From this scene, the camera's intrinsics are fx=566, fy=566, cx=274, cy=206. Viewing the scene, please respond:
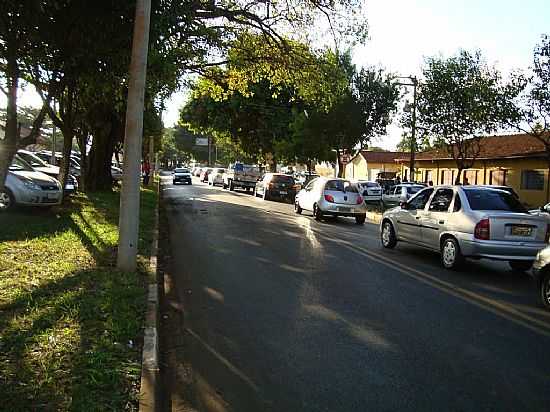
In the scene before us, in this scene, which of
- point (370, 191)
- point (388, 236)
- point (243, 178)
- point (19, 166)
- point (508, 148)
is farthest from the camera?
point (243, 178)

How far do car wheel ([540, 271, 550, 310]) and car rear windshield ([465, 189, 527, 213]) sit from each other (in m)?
2.62

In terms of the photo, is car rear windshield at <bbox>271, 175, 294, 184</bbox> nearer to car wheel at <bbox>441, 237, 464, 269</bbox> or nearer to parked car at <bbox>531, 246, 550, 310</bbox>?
car wheel at <bbox>441, 237, 464, 269</bbox>

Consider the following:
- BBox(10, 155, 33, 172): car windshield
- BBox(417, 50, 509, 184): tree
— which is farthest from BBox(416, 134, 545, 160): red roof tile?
BBox(10, 155, 33, 172): car windshield

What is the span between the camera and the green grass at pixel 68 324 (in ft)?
13.4

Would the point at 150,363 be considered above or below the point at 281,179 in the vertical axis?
below

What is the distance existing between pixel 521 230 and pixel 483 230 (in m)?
0.67

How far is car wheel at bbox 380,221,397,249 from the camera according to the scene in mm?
12891

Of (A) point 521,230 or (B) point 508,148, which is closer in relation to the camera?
(A) point 521,230

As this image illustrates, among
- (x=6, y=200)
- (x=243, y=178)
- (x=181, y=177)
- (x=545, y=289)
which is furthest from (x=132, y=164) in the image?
(x=181, y=177)

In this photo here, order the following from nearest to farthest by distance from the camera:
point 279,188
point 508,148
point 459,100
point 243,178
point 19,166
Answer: point 19,166 < point 459,100 < point 279,188 < point 508,148 < point 243,178

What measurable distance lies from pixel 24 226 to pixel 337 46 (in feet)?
37.9

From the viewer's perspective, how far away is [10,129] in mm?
6176

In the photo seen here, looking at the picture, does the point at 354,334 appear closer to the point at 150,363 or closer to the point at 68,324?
the point at 150,363

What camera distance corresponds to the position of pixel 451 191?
35.3 ft
